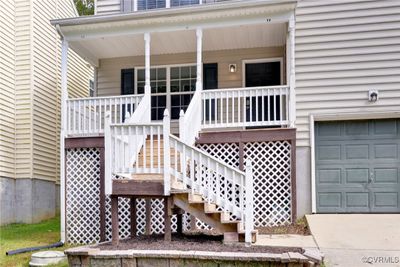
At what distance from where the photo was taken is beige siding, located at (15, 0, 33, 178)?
38.5 ft

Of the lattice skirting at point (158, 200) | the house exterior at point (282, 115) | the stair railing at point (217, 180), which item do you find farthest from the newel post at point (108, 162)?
the lattice skirting at point (158, 200)

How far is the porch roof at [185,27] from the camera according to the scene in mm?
8289

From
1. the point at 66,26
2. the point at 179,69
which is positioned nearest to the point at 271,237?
the point at 179,69

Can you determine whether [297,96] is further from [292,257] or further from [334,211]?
[292,257]

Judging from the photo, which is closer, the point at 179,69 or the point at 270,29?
the point at 270,29

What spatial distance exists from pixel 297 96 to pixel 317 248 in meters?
4.02

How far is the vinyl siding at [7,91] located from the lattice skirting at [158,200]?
Result: 3.50 meters

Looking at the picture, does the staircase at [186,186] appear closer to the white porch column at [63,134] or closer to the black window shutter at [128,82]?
the white porch column at [63,134]

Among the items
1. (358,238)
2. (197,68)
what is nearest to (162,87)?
(197,68)

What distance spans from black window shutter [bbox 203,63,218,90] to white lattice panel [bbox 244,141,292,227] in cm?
249

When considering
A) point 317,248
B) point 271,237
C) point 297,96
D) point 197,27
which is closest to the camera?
point 317,248

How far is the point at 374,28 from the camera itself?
9016 mm

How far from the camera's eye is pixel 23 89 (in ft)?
39.2
